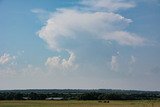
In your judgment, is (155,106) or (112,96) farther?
(112,96)

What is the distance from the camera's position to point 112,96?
3607 inches

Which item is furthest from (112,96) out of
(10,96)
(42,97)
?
(10,96)

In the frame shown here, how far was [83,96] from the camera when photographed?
90.2m

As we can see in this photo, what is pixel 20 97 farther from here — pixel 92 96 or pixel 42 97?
pixel 92 96

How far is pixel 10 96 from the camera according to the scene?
92750 mm

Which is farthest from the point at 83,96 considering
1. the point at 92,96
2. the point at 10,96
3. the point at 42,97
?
the point at 10,96

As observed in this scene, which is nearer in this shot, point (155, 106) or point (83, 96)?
point (155, 106)

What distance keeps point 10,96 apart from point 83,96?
62.6 ft

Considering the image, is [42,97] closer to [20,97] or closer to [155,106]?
[20,97]

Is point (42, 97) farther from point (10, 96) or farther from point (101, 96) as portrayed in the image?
point (101, 96)

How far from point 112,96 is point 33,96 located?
67.0ft

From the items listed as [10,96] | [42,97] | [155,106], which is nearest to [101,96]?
[42,97]

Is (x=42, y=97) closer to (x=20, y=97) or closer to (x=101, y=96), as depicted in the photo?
(x=20, y=97)

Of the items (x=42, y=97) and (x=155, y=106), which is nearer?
(x=155, y=106)
